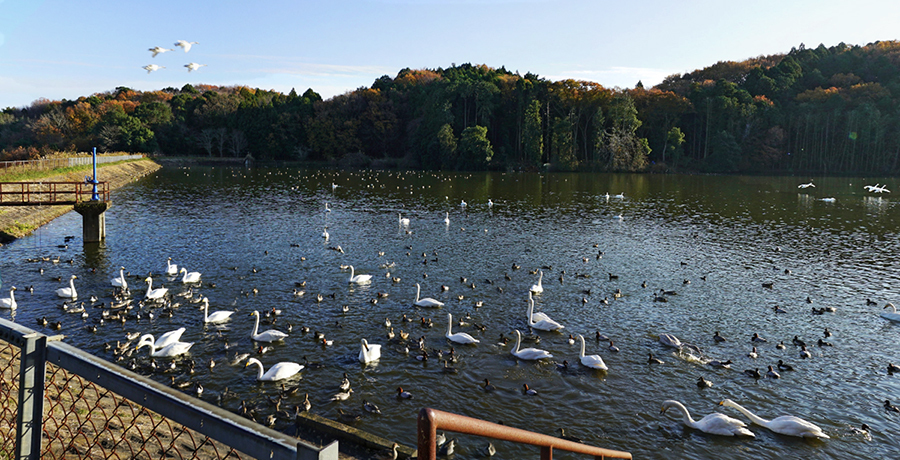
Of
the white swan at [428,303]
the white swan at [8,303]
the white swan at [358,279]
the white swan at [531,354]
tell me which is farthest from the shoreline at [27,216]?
the white swan at [531,354]

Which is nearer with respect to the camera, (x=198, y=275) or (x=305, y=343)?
(x=305, y=343)

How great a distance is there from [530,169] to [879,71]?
232 feet

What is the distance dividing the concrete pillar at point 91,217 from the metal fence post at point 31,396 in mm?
30996

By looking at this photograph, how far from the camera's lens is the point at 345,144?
120375 millimetres

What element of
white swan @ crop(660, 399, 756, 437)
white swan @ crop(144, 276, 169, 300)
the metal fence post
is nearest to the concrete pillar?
white swan @ crop(144, 276, 169, 300)

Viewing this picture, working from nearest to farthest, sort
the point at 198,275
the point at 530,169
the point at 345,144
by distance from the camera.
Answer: the point at 198,275 → the point at 530,169 → the point at 345,144

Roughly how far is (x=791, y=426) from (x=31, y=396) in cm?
1405

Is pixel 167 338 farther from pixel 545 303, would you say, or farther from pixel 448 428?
pixel 448 428

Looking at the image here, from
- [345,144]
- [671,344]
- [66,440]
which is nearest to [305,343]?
[66,440]

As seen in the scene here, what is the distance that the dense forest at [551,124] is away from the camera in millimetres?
102188

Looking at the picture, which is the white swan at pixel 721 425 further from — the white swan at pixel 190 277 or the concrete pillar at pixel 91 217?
the concrete pillar at pixel 91 217

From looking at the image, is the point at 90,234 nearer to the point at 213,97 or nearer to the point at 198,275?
the point at 198,275

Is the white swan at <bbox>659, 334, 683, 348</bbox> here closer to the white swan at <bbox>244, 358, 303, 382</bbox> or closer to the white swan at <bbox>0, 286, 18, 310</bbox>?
the white swan at <bbox>244, 358, 303, 382</bbox>

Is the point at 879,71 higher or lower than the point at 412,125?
higher
